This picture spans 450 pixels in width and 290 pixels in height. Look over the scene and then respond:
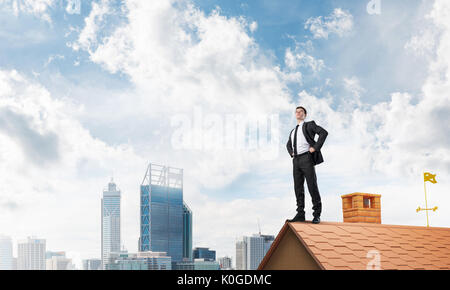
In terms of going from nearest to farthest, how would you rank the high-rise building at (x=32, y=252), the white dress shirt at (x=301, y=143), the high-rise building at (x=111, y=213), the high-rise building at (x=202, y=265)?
the white dress shirt at (x=301, y=143)
the high-rise building at (x=32, y=252)
the high-rise building at (x=202, y=265)
the high-rise building at (x=111, y=213)

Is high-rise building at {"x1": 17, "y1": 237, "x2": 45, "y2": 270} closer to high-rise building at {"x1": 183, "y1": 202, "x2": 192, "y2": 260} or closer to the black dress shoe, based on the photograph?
high-rise building at {"x1": 183, "y1": 202, "x2": 192, "y2": 260}

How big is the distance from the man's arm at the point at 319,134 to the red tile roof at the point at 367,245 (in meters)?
1.44

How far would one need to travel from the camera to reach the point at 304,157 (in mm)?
8078

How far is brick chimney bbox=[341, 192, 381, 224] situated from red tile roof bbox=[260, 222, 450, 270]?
107cm

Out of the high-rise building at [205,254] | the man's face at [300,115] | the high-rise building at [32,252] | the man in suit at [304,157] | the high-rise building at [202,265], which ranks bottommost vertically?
the high-rise building at [202,265]

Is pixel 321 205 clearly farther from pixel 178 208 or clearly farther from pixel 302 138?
pixel 178 208

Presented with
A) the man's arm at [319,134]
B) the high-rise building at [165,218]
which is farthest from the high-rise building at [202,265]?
the man's arm at [319,134]

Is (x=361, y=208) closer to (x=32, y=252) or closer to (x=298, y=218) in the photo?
(x=298, y=218)

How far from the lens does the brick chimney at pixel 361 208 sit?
34.3 feet

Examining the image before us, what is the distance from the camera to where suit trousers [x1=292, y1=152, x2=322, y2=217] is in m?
7.99

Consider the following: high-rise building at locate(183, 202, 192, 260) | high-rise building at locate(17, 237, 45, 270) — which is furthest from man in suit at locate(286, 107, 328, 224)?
high-rise building at locate(183, 202, 192, 260)

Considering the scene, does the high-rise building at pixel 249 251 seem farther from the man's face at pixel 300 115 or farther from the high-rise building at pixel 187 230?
the man's face at pixel 300 115
